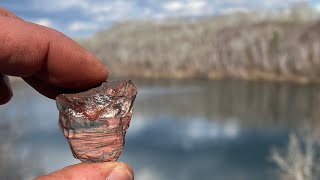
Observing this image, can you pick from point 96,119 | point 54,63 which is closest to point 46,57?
point 54,63

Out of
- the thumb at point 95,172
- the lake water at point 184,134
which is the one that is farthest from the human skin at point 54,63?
the lake water at point 184,134

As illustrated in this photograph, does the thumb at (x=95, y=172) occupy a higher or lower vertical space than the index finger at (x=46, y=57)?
lower

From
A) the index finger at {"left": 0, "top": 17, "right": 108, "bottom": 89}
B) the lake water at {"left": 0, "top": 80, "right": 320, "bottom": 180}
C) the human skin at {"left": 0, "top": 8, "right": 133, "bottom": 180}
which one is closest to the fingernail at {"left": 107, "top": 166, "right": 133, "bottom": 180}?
the human skin at {"left": 0, "top": 8, "right": 133, "bottom": 180}

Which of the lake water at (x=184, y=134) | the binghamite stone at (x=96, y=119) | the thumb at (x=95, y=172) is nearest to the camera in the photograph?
the thumb at (x=95, y=172)

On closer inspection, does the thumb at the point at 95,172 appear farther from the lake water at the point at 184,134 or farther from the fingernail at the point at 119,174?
the lake water at the point at 184,134

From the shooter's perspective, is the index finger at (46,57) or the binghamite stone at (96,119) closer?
the index finger at (46,57)

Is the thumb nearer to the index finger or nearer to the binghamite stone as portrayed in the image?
the binghamite stone

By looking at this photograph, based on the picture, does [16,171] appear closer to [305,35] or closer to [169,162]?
[169,162]

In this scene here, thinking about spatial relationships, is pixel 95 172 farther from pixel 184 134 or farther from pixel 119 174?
pixel 184 134
